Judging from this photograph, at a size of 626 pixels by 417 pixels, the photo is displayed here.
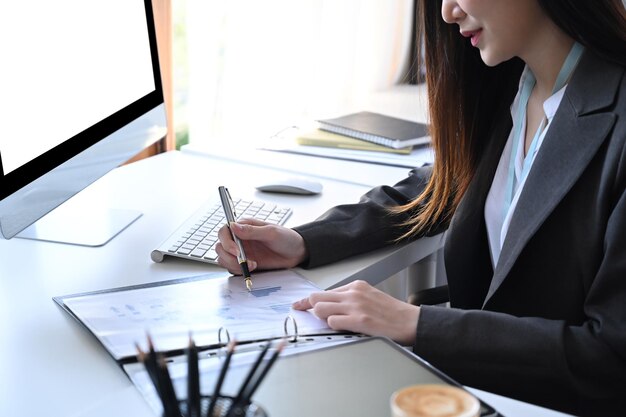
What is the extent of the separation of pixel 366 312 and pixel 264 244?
0.29 metres

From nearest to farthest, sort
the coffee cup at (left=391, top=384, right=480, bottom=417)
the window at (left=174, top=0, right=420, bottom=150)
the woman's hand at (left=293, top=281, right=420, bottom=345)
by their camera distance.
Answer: the coffee cup at (left=391, top=384, right=480, bottom=417), the woman's hand at (left=293, top=281, right=420, bottom=345), the window at (left=174, top=0, right=420, bottom=150)

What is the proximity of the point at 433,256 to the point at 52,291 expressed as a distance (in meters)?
0.78

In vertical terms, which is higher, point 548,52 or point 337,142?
point 548,52

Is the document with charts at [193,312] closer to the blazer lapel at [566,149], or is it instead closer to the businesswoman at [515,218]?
the businesswoman at [515,218]

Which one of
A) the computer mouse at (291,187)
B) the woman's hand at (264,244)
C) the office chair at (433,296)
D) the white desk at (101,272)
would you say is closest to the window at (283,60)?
the white desk at (101,272)

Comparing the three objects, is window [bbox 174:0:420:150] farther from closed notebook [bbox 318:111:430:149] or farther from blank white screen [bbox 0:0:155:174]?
blank white screen [bbox 0:0:155:174]

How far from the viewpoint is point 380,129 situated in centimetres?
203

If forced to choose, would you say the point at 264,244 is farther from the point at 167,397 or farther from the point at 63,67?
the point at 167,397

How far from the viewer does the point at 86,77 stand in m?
1.40

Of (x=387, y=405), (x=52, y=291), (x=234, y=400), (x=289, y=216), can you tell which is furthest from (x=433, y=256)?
(x=234, y=400)

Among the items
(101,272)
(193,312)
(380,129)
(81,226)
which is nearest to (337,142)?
(380,129)

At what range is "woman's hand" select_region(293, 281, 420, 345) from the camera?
1042mm

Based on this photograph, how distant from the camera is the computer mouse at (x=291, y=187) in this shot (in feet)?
5.33

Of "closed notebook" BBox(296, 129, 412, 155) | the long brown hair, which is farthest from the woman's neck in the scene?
"closed notebook" BBox(296, 129, 412, 155)
